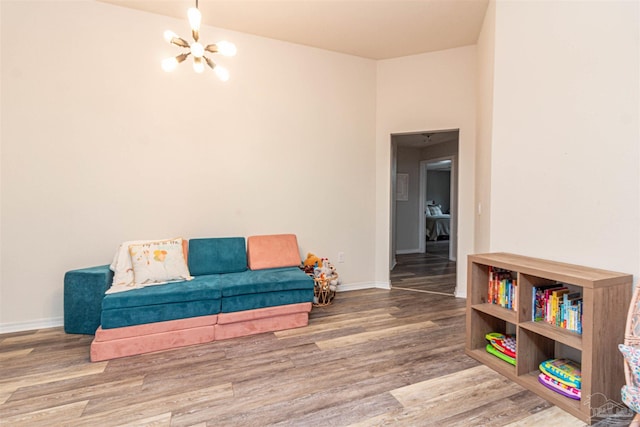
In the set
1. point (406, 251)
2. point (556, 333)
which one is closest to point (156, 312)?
point (556, 333)

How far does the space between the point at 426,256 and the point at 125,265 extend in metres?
5.71

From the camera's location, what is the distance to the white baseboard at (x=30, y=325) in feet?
8.73

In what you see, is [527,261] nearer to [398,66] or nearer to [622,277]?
[622,277]

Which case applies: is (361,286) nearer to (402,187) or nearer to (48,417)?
(48,417)

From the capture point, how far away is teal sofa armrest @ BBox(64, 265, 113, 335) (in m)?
2.52

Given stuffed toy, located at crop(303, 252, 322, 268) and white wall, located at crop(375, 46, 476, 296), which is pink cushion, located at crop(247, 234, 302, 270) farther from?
white wall, located at crop(375, 46, 476, 296)

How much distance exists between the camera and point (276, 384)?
192 centimetres

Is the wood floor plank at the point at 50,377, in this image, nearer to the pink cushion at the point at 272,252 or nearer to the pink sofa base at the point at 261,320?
the pink sofa base at the point at 261,320

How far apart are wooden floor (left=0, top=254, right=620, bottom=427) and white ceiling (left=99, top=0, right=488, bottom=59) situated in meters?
3.11

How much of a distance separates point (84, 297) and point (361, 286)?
2997mm

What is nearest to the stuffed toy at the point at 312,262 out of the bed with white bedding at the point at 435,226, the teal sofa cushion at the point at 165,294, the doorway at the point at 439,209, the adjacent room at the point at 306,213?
the adjacent room at the point at 306,213

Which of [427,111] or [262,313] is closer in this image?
[262,313]

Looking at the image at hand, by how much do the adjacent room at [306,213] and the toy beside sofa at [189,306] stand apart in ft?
0.06

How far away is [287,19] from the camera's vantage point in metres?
3.14
